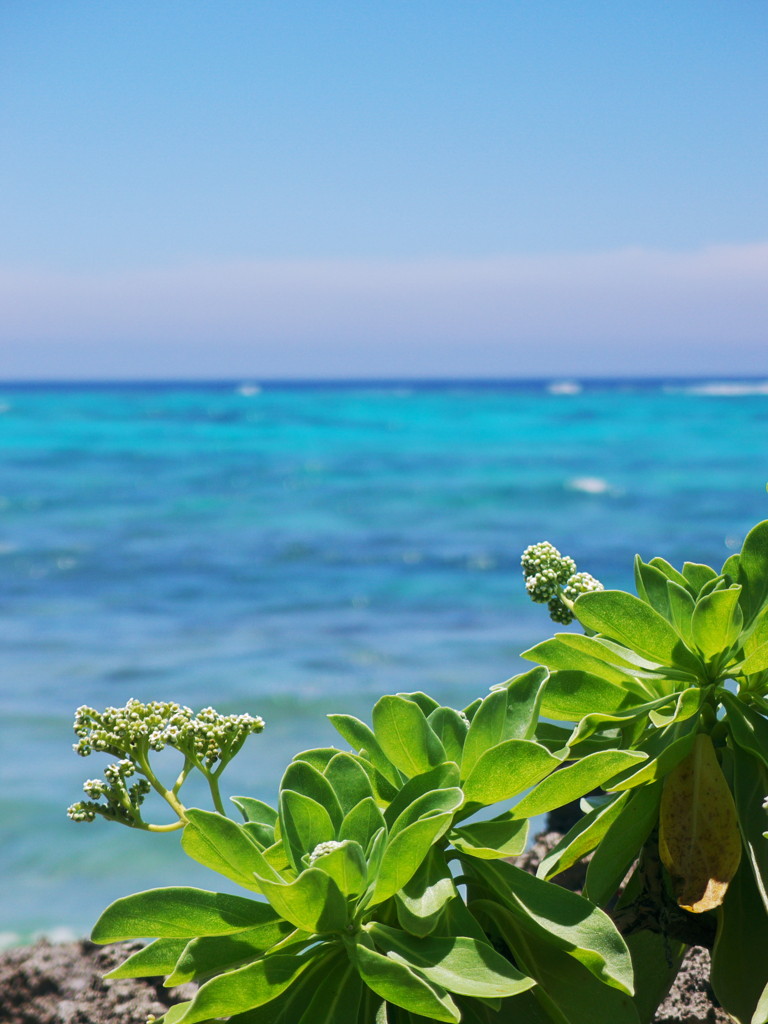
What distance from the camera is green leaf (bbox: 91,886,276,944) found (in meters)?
0.80

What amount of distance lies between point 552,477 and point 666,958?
57.9ft

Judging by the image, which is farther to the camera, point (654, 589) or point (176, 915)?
point (654, 589)

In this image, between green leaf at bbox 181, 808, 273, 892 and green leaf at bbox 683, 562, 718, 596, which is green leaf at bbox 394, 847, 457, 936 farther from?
green leaf at bbox 683, 562, 718, 596

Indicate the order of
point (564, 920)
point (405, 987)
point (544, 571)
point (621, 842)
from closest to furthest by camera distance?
point (405, 987) → point (564, 920) → point (621, 842) → point (544, 571)

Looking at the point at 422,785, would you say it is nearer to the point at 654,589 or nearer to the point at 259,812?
the point at 259,812

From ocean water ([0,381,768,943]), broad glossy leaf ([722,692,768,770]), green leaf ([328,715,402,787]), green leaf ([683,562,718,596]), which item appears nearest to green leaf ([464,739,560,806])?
green leaf ([328,715,402,787])

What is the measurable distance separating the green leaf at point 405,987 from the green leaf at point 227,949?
0.29 ft

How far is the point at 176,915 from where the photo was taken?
2.65 ft

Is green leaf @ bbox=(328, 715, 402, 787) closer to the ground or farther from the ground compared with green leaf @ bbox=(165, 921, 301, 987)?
farther from the ground

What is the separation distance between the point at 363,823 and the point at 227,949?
15 centimetres

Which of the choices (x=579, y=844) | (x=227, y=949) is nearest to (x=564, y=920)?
(x=579, y=844)

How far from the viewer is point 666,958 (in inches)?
37.3

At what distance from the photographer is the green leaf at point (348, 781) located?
865 millimetres

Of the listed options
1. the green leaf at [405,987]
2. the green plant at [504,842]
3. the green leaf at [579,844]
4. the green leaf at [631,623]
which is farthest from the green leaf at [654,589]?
the green leaf at [405,987]
